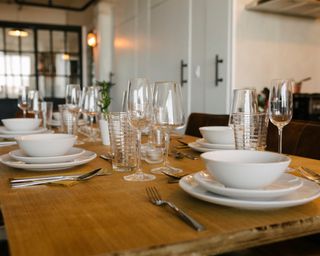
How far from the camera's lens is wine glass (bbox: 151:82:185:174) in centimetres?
96

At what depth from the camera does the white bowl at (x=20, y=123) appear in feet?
5.52

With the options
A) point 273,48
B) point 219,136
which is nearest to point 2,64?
point 273,48

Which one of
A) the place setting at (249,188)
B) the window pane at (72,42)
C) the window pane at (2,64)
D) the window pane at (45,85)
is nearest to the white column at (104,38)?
the window pane at (72,42)

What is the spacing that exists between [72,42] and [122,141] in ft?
21.5

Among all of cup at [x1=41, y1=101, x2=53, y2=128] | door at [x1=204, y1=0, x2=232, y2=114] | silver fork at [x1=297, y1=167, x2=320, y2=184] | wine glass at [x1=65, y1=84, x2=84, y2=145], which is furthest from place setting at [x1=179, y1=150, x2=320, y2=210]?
door at [x1=204, y1=0, x2=232, y2=114]

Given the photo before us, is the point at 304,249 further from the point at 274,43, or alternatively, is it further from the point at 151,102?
the point at 274,43

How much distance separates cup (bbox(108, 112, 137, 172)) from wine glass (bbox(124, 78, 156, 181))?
0.19 feet

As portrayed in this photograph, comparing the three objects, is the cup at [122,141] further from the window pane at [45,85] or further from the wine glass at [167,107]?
the window pane at [45,85]

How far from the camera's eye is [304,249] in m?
0.79

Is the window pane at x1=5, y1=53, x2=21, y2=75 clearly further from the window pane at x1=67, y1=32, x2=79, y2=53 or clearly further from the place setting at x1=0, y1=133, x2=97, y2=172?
the place setting at x1=0, y1=133, x2=97, y2=172

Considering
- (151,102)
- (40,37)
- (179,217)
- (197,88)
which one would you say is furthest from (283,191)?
(40,37)

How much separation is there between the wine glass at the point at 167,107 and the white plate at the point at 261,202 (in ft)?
0.92

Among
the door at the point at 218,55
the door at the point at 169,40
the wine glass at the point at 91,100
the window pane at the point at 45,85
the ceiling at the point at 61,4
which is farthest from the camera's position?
the window pane at the point at 45,85

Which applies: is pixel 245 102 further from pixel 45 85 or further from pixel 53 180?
pixel 45 85
